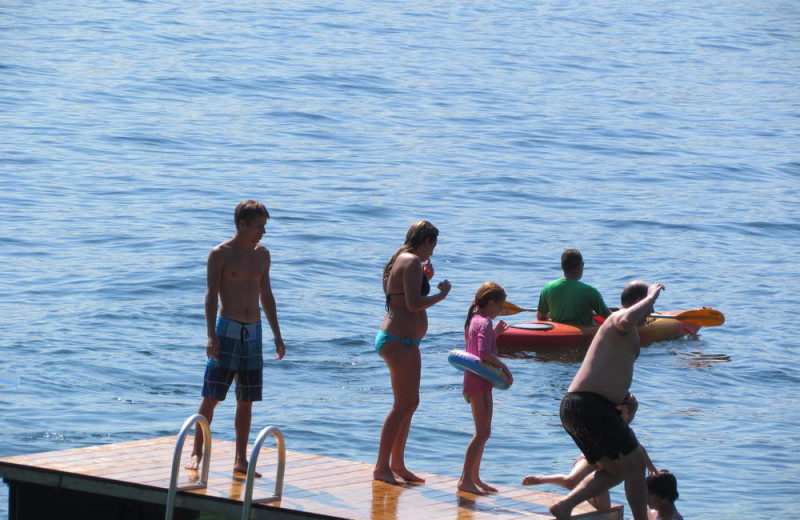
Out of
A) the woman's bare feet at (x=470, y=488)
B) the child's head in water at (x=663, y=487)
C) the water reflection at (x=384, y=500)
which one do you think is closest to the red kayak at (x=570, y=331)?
the child's head in water at (x=663, y=487)

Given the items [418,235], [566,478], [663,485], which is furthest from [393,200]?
[418,235]

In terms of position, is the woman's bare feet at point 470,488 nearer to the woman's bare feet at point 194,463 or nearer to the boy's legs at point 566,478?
the boy's legs at point 566,478

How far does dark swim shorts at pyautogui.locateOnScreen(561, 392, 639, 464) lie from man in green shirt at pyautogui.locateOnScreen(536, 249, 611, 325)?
690 cm

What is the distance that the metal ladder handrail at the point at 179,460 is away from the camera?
7246 mm

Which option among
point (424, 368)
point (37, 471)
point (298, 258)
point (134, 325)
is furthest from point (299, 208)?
point (37, 471)

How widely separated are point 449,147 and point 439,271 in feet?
38.4

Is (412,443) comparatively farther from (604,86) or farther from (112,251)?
(604,86)

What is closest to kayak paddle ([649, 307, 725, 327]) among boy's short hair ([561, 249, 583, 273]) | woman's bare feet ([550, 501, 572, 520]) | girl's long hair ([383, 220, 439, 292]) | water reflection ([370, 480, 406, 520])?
boy's short hair ([561, 249, 583, 273])

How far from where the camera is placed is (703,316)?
16.2 meters

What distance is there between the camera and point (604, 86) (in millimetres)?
43438

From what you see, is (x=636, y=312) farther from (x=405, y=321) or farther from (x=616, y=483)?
(x=405, y=321)

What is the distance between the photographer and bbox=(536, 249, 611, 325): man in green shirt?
577 inches

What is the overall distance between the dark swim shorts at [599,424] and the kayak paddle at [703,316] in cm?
864

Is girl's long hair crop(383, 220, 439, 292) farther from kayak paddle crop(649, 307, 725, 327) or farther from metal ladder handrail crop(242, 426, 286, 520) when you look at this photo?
kayak paddle crop(649, 307, 725, 327)
